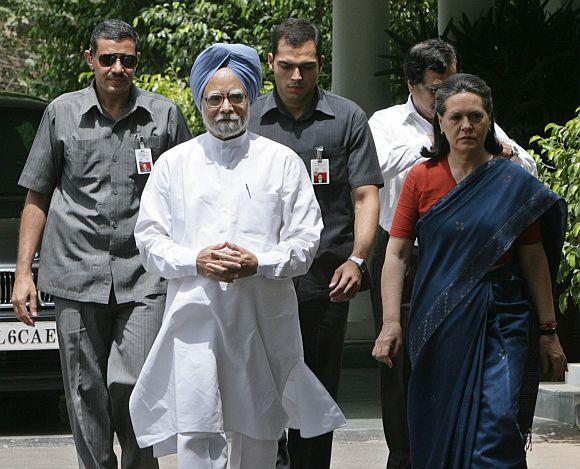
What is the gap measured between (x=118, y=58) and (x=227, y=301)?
1.40m

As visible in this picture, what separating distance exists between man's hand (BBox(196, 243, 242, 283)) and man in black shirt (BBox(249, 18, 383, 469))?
1.08 m

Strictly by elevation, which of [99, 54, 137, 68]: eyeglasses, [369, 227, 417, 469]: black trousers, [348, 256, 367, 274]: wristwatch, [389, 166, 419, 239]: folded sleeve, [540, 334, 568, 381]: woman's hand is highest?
[99, 54, 137, 68]: eyeglasses

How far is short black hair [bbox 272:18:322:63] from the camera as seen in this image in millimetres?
6875

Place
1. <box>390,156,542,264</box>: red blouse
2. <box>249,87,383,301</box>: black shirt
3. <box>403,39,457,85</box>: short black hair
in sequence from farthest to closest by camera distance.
Result: <box>403,39,457,85</box>: short black hair → <box>249,87,383,301</box>: black shirt → <box>390,156,542,264</box>: red blouse

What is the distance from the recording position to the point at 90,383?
271 inches

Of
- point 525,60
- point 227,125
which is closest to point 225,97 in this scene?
point 227,125

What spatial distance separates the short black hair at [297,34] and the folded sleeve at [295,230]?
2.67 feet

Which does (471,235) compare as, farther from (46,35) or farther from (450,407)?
(46,35)

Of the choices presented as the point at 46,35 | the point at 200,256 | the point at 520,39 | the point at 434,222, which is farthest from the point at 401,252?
the point at 46,35

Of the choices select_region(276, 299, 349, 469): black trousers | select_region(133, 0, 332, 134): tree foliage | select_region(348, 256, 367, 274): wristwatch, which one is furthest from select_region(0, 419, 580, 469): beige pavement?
select_region(133, 0, 332, 134): tree foliage

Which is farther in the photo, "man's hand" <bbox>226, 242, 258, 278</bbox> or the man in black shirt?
the man in black shirt

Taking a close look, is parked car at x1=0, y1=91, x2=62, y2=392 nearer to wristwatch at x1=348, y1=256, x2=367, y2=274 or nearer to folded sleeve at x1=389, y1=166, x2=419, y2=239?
wristwatch at x1=348, y1=256, x2=367, y2=274

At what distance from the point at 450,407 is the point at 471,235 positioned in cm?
65

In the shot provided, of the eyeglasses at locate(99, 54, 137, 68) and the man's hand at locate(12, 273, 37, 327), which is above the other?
the eyeglasses at locate(99, 54, 137, 68)
